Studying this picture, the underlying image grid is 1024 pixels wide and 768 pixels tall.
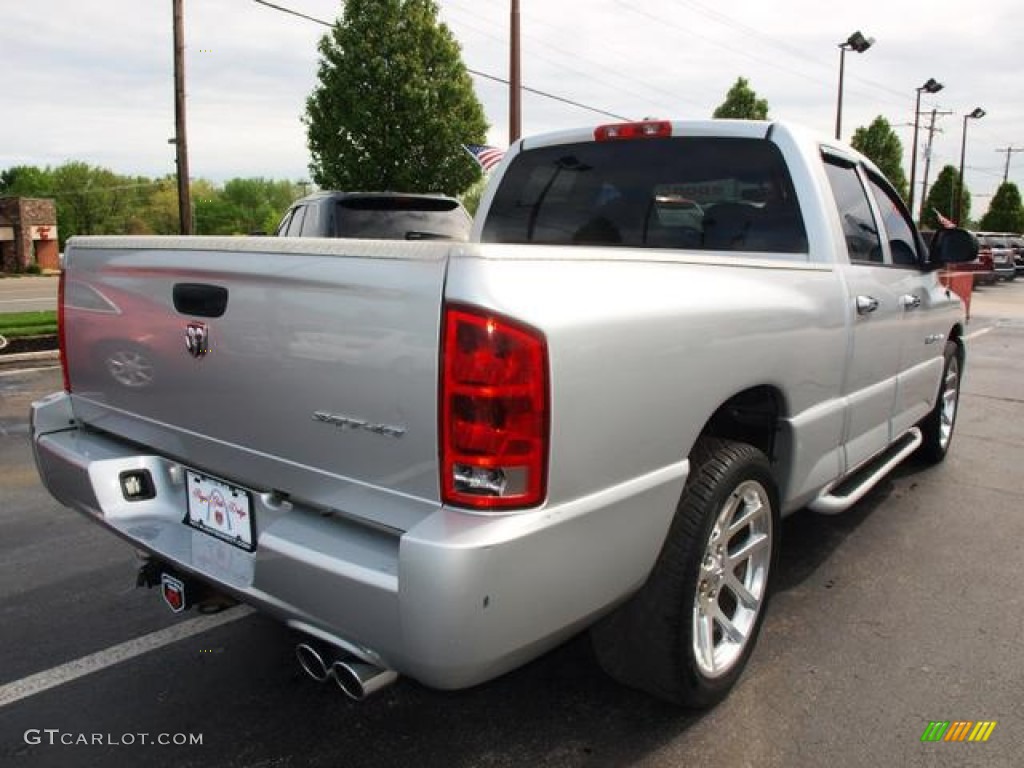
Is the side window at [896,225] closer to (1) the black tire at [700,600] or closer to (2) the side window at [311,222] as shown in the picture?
(1) the black tire at [700,600]

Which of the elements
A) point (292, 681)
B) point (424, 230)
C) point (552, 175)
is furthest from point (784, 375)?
point (424, 230)

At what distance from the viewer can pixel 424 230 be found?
8.48 m

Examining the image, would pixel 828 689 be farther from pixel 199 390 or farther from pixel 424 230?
pixel 424 230

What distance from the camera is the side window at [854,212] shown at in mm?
3545

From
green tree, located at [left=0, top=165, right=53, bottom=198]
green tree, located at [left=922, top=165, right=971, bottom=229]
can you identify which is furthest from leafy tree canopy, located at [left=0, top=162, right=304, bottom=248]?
green tree, located at [left=922, top=165, right=971, bottom=229]

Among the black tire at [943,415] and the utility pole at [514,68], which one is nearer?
the black tire at [943,415]

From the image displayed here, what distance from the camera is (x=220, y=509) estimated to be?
2389 mm

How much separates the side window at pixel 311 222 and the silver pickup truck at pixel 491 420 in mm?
5285

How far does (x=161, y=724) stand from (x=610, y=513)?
5.36 ft

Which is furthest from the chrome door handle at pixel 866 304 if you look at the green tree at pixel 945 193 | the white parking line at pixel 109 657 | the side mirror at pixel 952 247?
the green tree at pixel 945 193

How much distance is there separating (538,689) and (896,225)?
3032mm

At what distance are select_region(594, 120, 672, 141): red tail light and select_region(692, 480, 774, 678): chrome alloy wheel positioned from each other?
1697mm

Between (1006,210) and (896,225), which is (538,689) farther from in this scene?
(1006,210)

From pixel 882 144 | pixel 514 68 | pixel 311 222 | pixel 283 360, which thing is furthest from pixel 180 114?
pixel 882 144
